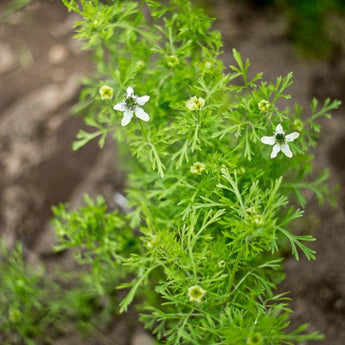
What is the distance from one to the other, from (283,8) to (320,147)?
124cm

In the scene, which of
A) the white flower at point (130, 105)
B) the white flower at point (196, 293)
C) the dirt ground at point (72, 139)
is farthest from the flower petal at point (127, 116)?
the dirt ground at point (72, 139)

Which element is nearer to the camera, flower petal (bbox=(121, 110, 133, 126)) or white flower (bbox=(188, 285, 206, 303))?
white flower (bbox=(188, 285, 206, 303))

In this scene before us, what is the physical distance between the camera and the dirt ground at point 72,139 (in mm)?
2387

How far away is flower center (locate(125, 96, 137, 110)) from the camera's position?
149 cm

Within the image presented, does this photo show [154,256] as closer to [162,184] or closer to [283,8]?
[162,184]

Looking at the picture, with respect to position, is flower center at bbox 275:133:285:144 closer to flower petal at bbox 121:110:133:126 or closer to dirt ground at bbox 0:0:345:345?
flower petal at bbox 121:110:133:126

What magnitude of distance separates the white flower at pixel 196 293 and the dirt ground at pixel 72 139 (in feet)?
3.82

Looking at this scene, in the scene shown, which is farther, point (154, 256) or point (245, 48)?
point (245, 48)

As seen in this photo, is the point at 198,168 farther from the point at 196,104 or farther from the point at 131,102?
the point at 131,102

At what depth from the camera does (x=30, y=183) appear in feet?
9.65

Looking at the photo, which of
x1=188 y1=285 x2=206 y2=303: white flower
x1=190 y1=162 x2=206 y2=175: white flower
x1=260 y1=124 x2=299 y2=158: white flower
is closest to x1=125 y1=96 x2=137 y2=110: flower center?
x1=190 y1=162 x2=206 y2=175: white flower

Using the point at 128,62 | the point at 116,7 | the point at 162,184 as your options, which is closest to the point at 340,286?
the point at 162,184

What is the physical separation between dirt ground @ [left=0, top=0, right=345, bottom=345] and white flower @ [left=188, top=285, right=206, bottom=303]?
1.16 m

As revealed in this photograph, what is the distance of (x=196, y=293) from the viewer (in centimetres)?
135
